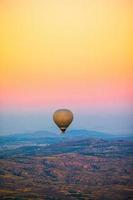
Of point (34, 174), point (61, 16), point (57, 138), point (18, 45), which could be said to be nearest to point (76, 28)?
point (61, 16)

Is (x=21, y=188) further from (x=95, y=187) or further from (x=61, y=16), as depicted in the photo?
(x=61, y=16)

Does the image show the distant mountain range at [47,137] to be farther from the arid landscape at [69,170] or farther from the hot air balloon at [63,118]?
the hot air balloon at [63,118]

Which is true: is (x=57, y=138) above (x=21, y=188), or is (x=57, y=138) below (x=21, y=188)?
above

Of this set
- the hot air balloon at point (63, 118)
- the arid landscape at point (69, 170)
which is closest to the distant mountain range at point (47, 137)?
the arid landscape at point (69, 170)

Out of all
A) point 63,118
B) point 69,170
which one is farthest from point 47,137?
A: point 63,118

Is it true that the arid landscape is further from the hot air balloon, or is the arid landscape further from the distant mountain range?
the hot air balloon
